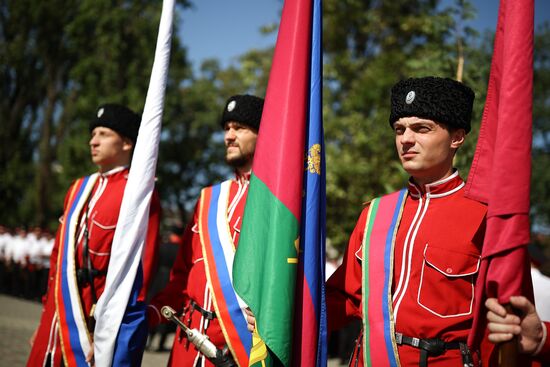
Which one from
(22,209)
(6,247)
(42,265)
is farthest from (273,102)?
(22,209)

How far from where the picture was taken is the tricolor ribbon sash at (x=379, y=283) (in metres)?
2.65

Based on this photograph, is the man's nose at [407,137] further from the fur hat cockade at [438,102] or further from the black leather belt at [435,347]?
the black leather belt at [435,347]

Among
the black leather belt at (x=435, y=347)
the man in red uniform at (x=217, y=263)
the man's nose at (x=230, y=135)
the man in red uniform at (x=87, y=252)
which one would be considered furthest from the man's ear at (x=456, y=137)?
the man in red uniform at (x=87, y=252)

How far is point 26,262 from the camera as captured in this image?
18.5 metres

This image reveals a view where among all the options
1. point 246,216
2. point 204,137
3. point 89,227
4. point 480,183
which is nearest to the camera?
point 480,183

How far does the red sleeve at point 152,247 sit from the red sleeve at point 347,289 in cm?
123

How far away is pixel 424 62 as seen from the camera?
632 cm

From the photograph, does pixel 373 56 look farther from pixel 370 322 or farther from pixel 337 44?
pixel 370 322

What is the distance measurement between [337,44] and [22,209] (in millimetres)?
18265

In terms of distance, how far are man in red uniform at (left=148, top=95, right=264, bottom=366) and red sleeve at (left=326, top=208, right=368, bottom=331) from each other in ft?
1.85

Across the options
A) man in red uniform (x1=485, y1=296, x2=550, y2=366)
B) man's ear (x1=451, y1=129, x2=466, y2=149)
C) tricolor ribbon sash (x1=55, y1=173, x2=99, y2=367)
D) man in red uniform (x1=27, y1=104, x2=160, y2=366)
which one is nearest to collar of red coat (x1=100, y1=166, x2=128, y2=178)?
man in red uniform (x1=27, y1=104, x2=160, y2=366)

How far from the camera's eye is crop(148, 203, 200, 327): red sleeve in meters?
3.66

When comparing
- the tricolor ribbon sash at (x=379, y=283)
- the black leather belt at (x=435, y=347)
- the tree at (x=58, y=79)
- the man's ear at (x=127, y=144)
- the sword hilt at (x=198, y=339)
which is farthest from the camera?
the tree at (x=58, y=79)

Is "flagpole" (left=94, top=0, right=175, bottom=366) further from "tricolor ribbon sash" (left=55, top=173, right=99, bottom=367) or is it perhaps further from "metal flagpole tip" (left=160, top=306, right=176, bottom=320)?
"tricolor ribbon sash" (left=55, top=173, right=99, bottom=367)
